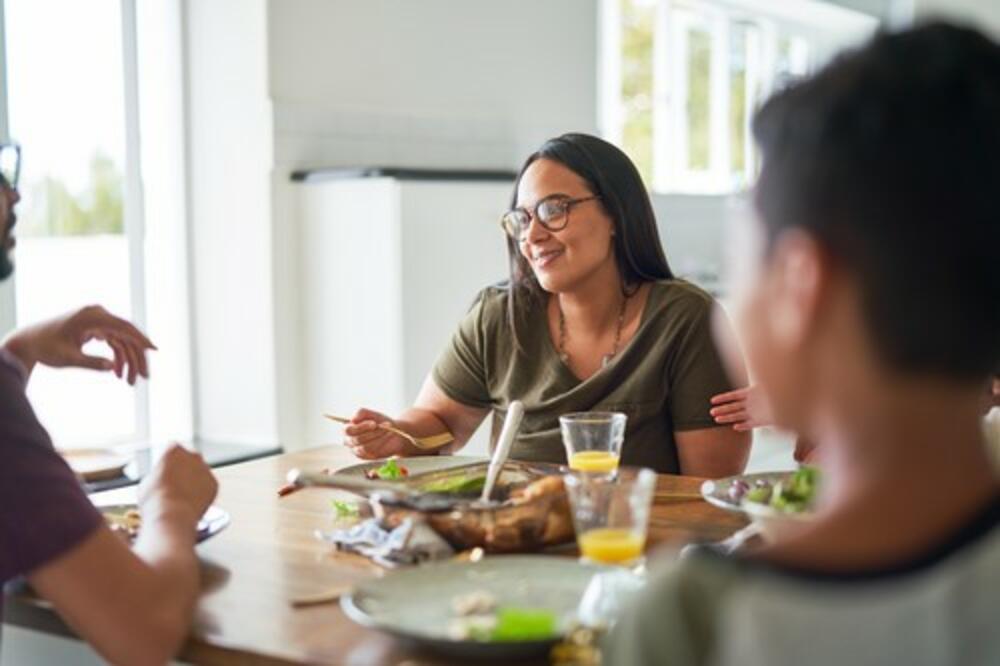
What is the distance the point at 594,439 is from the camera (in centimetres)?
184

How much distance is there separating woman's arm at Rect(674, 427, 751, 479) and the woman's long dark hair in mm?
335

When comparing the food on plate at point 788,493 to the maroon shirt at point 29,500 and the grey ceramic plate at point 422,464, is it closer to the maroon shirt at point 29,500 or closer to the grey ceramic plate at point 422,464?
the grey ceramic plate at point 422,464

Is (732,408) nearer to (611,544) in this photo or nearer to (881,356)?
(611,544)

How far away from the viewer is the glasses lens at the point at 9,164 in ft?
4.86

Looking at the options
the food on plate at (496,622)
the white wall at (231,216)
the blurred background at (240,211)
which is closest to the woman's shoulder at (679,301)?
the food on plate at (496,622)

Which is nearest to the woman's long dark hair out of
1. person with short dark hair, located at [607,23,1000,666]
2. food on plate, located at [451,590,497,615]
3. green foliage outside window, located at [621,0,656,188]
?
food on plate, located at [451,590,497,615]

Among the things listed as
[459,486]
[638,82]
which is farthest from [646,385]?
[638,82]

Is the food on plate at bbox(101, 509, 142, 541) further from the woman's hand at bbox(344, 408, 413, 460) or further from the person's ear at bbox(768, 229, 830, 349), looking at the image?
the person's ear at bbox(768, 229, 830, 349)

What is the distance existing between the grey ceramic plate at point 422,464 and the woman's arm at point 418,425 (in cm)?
9

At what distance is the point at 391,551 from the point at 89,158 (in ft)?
7.69

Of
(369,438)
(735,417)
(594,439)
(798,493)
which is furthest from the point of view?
(369,438)

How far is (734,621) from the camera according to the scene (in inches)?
32.7

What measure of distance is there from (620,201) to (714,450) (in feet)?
1.66

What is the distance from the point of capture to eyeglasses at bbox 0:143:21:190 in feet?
4.85
